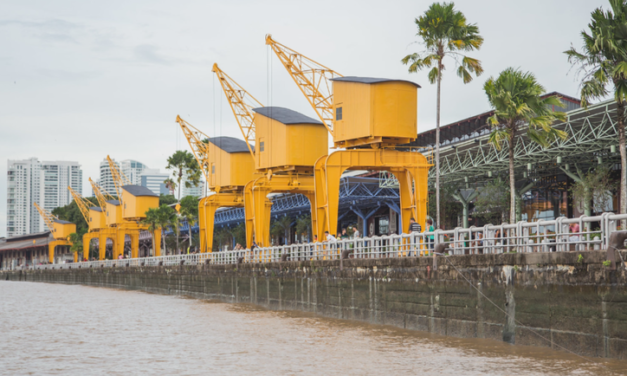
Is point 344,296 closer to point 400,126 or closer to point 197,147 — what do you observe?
point 400,126

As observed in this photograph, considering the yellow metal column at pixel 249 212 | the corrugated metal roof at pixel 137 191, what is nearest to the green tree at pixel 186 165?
the corrugated metal roof at pixel 137 191

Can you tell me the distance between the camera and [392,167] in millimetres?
37688

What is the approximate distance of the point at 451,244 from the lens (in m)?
21.0

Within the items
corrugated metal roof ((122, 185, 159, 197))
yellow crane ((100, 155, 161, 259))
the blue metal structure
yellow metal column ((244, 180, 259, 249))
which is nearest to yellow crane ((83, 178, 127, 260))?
yellow crane ((100, 155, 161, 259))

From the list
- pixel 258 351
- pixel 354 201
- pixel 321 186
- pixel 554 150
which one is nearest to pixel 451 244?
pixel 258 351

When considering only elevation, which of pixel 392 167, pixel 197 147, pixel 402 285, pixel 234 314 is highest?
pixel 197 147

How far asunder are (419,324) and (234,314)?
13.0 metres

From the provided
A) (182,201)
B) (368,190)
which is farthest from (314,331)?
(182,201)

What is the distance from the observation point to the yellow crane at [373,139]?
120 feet

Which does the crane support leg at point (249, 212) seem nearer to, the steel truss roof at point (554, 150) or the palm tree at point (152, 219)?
the steel truss roof at point (554, 150)

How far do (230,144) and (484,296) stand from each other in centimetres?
4405

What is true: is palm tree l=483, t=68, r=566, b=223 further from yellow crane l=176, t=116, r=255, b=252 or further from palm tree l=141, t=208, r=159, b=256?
palm tree l=141, t=208, r=159, b=256

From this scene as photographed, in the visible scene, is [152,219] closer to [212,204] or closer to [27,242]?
[212,204]

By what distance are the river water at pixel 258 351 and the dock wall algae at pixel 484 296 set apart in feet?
1.44
